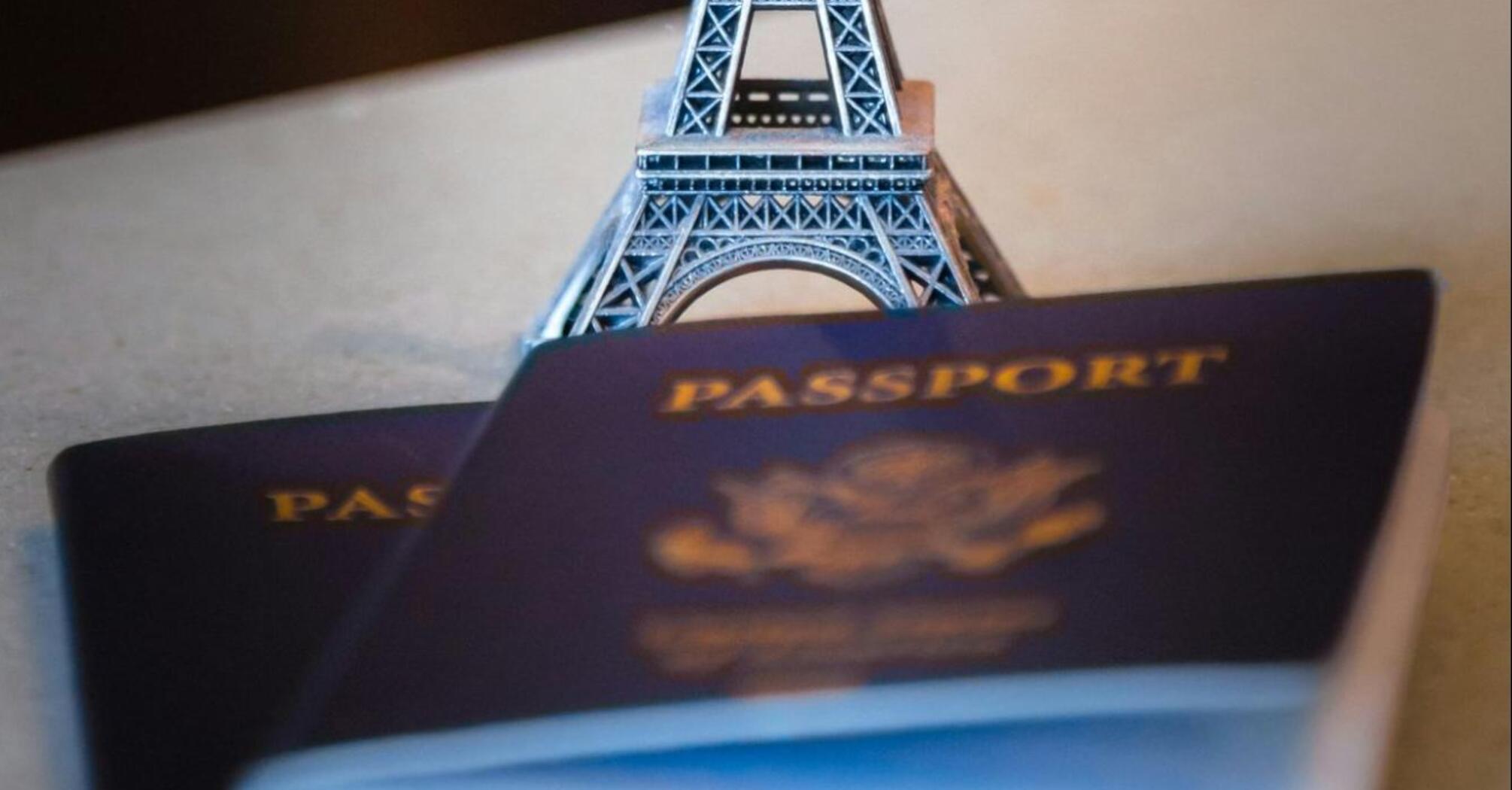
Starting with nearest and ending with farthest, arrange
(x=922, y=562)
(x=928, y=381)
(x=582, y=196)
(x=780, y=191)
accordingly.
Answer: (x=922, y=562), (x=928, y=381), (x=780, y=191), (x=582, y=196)

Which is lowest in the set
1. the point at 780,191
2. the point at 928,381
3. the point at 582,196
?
the point at 928,381

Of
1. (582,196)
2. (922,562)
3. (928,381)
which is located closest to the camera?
(922,562)

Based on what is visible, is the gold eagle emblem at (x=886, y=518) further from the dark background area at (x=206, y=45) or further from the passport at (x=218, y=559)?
the dark background area at (x=206, y=45)

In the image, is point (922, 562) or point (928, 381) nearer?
point (922, 562)

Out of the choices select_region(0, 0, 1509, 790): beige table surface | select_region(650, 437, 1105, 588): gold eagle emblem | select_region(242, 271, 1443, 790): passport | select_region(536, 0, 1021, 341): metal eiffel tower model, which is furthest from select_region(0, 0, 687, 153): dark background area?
select_region(650, 437, 1105, 588): gold eagle emblem

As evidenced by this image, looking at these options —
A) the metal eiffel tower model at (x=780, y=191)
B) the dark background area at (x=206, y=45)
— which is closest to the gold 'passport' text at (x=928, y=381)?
the metal eiffel tower model at (x=780, y=191)

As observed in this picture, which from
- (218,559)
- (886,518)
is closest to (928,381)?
(886,518)

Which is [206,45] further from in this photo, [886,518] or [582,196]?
[886,518]

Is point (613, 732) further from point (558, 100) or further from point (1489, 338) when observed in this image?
point (558, 100)
